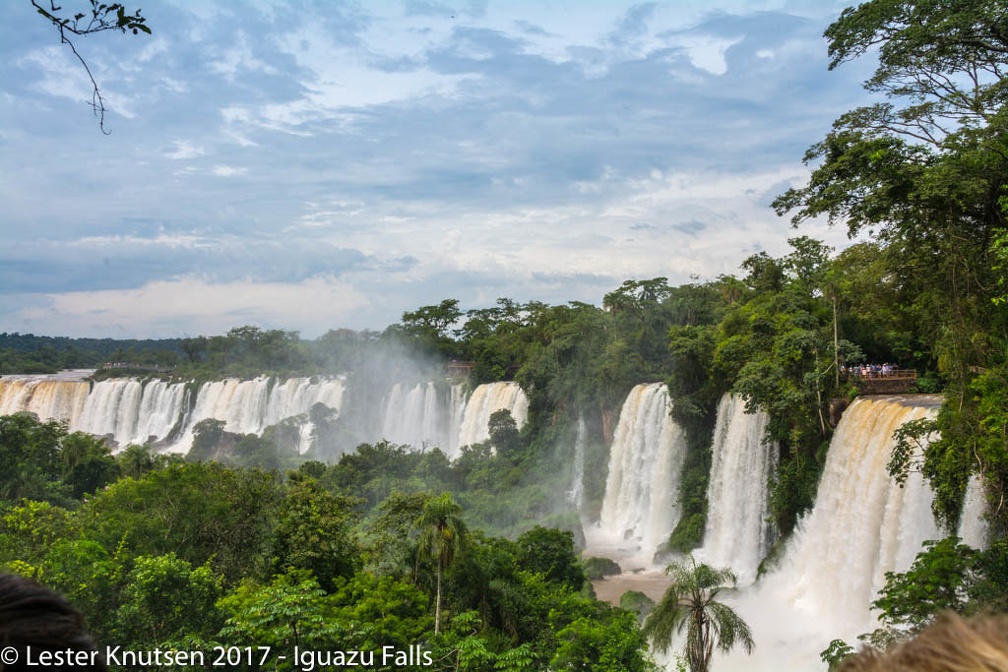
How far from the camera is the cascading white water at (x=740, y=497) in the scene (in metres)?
19.6

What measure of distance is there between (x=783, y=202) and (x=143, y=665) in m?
11.9

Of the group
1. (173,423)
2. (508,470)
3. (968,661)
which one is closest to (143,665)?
(968,661)

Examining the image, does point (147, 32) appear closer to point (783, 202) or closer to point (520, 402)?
point (783, 202)

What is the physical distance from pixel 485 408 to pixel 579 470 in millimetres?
6984

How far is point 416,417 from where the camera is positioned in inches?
1654

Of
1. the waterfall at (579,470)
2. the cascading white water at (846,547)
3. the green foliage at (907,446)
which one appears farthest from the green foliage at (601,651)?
the waterfall at (579,470)

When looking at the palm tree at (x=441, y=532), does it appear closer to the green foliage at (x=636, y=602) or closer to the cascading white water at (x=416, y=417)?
the green foliage at (x=636, y=602)

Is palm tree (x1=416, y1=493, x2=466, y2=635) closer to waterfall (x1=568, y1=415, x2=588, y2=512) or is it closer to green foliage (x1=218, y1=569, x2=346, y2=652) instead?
green foliage (x1=218, y1=569, x2=346, y2=652)

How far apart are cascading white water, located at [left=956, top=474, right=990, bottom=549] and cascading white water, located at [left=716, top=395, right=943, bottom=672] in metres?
0.60

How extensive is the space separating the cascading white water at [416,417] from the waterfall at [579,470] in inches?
367

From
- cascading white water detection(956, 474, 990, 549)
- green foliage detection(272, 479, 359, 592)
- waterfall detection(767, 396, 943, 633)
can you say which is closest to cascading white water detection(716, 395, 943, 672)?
waterfall detection(767, 396, 943, 633)

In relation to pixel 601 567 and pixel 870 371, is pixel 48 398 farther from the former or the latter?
pixel 870 371

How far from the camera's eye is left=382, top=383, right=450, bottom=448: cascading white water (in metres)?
41.1

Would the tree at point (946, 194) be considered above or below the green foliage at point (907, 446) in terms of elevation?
above
